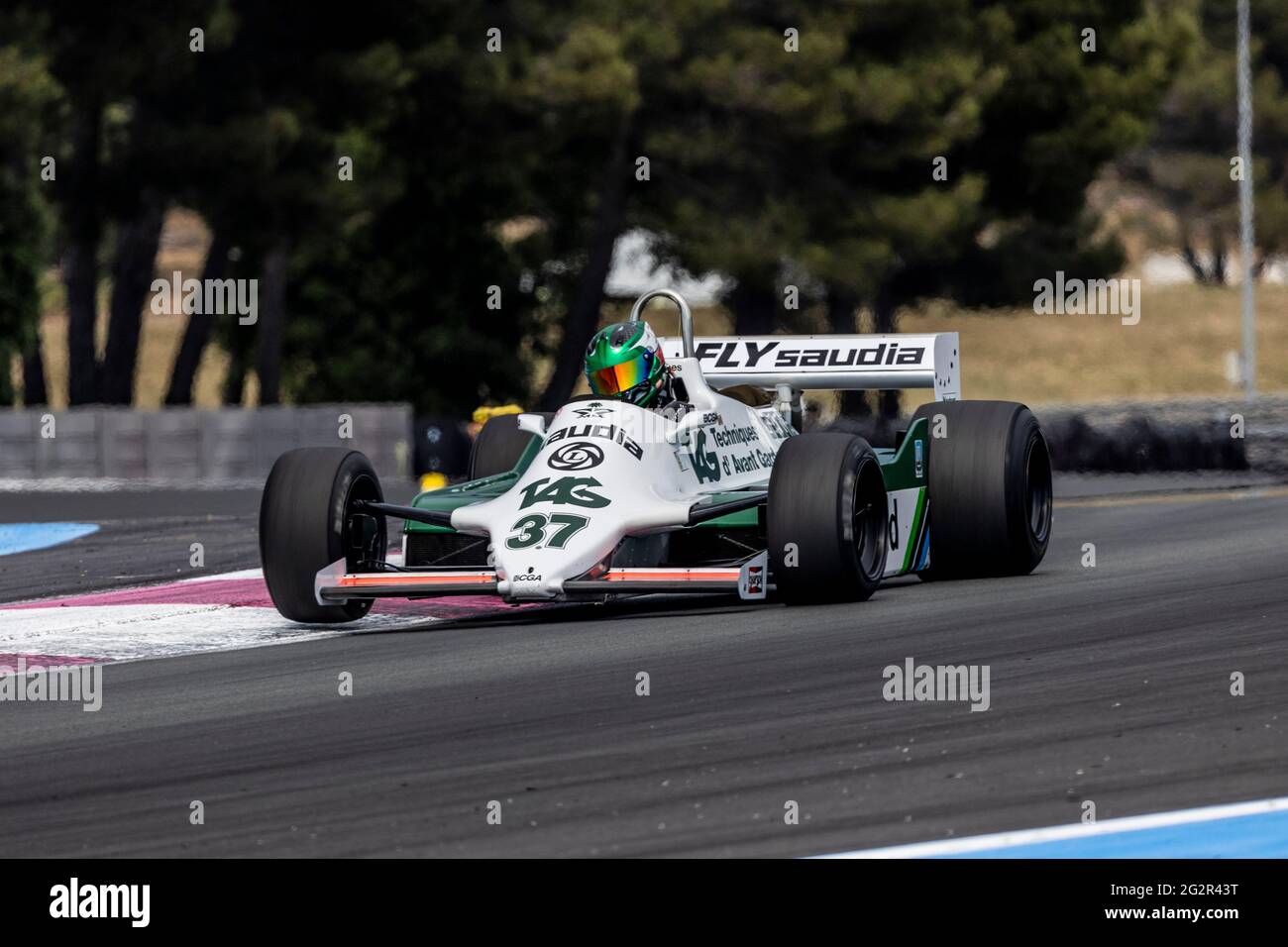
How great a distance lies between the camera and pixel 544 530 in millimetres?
9914

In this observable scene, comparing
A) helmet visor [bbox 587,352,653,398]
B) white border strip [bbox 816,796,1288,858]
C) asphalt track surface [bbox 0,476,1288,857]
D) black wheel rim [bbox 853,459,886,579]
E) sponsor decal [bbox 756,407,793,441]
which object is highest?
helmet visor [bbox 587,352,653,398]

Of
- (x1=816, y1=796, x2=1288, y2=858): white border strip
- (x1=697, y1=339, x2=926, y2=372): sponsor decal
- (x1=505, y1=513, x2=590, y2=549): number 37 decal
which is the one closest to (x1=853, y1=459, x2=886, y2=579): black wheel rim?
(x1=505, y1=513, x2=590, y2=549): number 37 decal

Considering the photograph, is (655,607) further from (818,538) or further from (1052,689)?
(1052,689)

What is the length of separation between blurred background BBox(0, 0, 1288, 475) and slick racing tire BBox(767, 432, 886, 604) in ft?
49.7

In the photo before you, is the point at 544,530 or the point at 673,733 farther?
the point at 544,530

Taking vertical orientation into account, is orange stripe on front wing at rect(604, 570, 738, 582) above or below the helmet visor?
below

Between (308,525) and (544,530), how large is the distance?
1211mm

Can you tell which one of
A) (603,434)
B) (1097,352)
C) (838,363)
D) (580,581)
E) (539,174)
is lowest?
(580,581)

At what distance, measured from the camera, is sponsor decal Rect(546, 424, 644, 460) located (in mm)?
10414

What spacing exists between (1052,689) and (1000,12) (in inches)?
1261

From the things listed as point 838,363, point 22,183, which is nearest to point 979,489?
point 838,363

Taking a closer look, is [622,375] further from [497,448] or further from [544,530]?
[497,448]

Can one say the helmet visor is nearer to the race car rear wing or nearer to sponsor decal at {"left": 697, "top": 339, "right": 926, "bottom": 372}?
the race car rear wing
